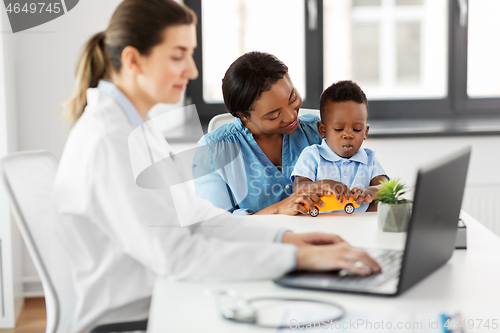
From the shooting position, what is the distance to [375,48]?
2.86m

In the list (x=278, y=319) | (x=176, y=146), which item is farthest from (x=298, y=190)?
(x=176, y=146)

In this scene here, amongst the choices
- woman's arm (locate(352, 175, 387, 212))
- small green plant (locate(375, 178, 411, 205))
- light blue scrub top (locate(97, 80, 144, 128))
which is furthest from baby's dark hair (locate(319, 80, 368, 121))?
light blue scrub top (locate(97, 80, 144, 128))

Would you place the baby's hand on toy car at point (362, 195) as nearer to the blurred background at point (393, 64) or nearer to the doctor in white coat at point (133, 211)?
the doctor in white coat at point (133, 211)

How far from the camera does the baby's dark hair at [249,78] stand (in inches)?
63.4

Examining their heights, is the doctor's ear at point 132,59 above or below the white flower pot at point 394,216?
above

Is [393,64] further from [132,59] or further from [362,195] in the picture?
[132,59]

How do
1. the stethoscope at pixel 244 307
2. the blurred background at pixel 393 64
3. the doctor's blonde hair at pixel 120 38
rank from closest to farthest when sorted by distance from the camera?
the stethoscope at pixel 244 307 → the doctor's blonde hair at pixel 120 38 → the blurred background at pixel 393 64

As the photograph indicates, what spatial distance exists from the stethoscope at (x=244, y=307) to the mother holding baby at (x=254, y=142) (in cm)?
78

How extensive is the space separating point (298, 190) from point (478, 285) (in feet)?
2.23

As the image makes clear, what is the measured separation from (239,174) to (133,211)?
84cm

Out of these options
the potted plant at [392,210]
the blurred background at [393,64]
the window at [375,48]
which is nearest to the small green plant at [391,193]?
the potted plant at [392,210]

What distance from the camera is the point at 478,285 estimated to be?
87 centimetres

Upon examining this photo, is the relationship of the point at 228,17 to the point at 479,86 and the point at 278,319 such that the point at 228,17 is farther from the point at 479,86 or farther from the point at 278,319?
the point at 278,319

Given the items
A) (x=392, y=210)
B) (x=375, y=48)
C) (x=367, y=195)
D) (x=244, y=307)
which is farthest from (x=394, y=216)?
(x=375, y=48)
